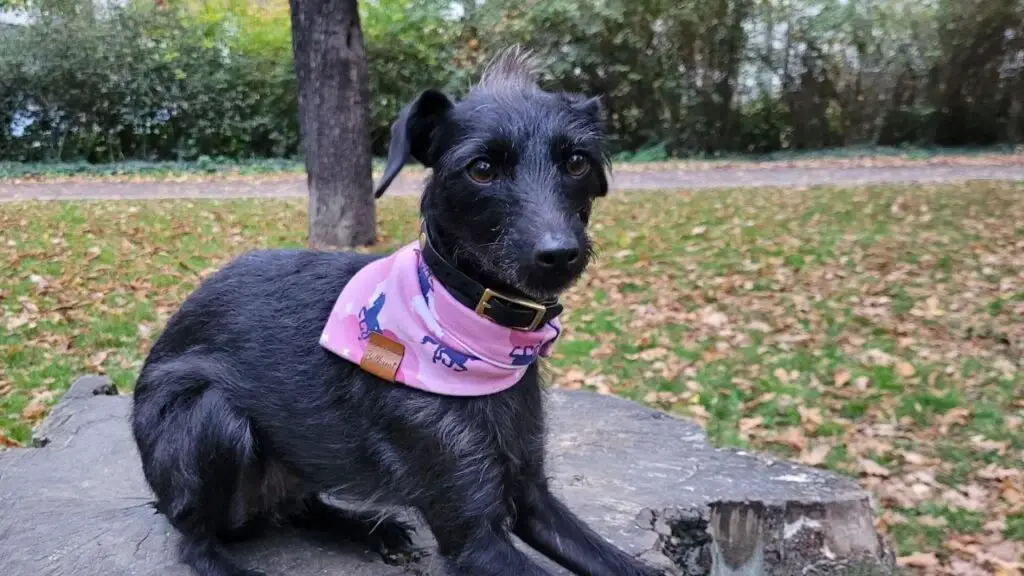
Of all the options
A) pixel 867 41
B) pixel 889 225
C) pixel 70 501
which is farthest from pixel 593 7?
pixel 70 501

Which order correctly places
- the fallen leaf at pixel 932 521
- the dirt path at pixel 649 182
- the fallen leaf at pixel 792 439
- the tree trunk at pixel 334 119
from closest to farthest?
the fallen leaf at pixel 932 521 < the fallen leaf at pixel 792 439 < the tree trunk at pixel 334 119 < the dirt path at pixel 649 182

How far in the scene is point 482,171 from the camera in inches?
95.5

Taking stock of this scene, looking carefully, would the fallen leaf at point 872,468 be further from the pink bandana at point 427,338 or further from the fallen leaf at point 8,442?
the fallen leaf at point 8,442

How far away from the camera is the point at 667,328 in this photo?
7598 millimetres

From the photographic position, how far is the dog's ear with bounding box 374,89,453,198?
8.03 ft

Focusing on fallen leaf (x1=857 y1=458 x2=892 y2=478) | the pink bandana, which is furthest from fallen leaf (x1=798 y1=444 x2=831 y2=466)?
the pink bandana

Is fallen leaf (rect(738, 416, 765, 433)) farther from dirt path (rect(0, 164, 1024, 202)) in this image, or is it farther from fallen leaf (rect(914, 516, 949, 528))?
dirt path (rect(0, 164, 1024, 202))

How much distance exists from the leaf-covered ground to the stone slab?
1296 millimetres

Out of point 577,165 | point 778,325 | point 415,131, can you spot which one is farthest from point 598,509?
point 778,325

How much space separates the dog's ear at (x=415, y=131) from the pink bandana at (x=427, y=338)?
315 millimetres

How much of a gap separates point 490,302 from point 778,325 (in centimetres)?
559

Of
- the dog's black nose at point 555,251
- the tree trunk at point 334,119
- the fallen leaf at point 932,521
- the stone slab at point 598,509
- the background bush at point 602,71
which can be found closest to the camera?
the dog's black nose at point 555,251

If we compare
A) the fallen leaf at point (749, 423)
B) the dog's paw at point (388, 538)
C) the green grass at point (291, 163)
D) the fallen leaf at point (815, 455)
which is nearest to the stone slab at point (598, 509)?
the dog's paw at point (388, 538)

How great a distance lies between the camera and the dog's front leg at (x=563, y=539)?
9.09ft
